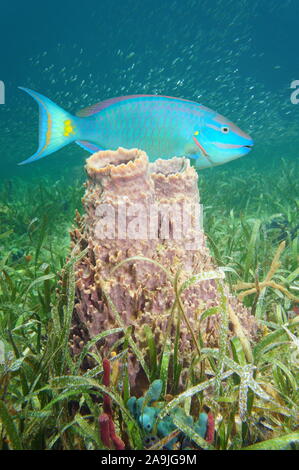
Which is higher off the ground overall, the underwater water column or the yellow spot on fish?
the yellow spot on fish

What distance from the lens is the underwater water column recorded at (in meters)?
1.71

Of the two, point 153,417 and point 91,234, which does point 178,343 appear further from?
point 91,234

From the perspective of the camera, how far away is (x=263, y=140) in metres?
40.7

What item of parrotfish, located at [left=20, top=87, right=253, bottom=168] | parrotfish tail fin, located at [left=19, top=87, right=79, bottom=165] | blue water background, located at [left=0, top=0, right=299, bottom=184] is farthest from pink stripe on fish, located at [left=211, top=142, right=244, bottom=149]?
blue water background, located at [left=0, top=0, right=299, bottom=184]

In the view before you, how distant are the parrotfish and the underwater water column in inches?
45.0

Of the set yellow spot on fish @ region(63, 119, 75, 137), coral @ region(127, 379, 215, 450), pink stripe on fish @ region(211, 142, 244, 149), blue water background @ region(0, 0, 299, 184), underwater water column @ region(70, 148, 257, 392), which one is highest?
blue water background @ region(0, 0, 299, 184)

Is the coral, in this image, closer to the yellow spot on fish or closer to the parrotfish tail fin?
the parrotfish tail fin

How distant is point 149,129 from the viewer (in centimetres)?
302

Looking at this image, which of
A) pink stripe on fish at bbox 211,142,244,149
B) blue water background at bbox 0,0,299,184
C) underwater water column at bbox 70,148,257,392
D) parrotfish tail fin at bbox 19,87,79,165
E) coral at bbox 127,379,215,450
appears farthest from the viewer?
blue water background at bbox 0,0,299,184

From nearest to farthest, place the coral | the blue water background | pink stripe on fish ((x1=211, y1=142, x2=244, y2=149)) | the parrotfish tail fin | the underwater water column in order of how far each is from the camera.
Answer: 1. the coral
2. the underwater water column
3. the parrotfish tail fin
4. pink stripe on fish ((x1=211, y1=142, x2=244, y2=149))
5. the blue water background

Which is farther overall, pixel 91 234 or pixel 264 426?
pixel 91 234

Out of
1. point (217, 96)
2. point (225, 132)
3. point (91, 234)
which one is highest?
point (217, 96)
